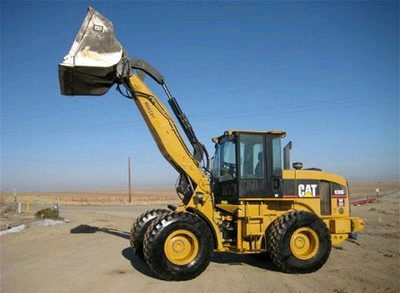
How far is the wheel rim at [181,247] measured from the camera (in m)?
8.88

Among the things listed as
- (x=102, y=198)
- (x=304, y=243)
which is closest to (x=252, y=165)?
(x=304, y=243)

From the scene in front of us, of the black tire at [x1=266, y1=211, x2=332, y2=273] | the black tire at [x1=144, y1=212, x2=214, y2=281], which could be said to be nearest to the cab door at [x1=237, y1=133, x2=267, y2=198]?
the black tire at [x1=266, y1=211, x2=332, y2=273]

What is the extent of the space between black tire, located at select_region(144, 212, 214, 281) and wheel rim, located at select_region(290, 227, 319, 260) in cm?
Result: 191

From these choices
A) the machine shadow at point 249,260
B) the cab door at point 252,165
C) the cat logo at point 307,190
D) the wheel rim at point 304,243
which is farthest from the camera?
Result: the cat logo at point 307,190

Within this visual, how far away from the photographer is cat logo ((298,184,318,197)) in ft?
34.3

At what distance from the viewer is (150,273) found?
9.25 metres

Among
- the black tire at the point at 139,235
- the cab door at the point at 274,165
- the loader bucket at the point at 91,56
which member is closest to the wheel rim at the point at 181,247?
the black tire at the point at 139,235

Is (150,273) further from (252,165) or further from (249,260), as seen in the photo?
(252,165)

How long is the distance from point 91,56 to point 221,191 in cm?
430

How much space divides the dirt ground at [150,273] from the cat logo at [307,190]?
Answer: 1.68 metres

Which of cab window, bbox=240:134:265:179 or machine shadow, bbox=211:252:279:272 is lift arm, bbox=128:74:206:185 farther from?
machine shadow, bbox=211:252:279:272

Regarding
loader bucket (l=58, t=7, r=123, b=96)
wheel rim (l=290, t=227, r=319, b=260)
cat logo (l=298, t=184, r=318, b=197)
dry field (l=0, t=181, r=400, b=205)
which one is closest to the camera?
loader bucket (l=58, t=7, r=123, b=96)

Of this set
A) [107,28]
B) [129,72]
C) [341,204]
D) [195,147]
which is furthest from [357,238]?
[107,28]

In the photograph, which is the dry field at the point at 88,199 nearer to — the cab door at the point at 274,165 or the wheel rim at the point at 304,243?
the cab door at the point at 274,165
